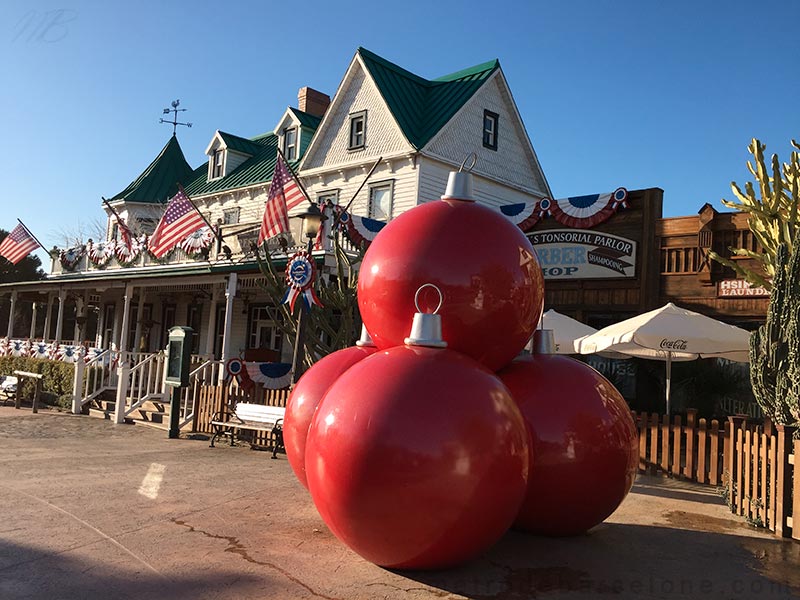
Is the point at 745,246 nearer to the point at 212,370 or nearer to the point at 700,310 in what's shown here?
the point at 700,310

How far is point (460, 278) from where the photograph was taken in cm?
527

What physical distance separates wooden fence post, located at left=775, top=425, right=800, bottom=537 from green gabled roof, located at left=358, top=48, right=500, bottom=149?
15542mm

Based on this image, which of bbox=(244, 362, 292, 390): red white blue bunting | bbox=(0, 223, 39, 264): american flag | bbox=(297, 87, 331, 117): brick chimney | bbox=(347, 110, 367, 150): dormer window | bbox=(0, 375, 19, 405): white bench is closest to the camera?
bbox=(244, 362, 292, 390): red white blue bunting

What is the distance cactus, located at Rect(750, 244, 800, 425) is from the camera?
23.0 feet

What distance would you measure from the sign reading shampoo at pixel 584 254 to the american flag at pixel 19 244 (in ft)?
62.7

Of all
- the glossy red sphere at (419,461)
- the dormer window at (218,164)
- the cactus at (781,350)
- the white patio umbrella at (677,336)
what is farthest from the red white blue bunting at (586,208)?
the dormer window at (218,164)

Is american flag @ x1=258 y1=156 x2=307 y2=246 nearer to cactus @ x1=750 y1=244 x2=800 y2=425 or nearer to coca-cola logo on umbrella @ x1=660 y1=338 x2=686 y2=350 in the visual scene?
coca-cola logo on umbrella @ x1=660 y1=338 x2=686 y2=350

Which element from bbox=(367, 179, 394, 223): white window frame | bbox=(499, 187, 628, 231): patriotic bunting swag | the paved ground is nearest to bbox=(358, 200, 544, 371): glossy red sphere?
the paved ground

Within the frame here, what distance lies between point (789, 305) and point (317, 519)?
17.6ft

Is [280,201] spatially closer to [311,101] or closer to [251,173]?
[251,173]

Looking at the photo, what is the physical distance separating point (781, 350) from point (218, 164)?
87.1 feet

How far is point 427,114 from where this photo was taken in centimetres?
2272

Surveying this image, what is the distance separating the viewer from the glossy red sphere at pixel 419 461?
438cm

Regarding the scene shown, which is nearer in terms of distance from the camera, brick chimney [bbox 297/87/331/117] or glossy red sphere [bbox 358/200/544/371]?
glossy red sphere [bbox 358/200/544/371]
